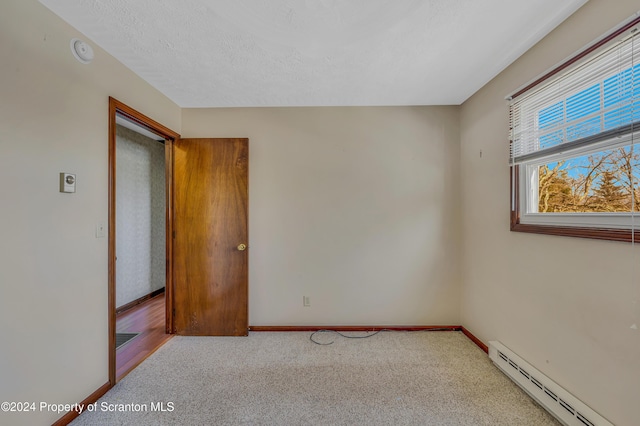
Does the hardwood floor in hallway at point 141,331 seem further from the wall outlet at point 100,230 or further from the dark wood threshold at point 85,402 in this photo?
the wall outlet at point 100,230

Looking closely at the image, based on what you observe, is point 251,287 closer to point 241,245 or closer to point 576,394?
point 241,245

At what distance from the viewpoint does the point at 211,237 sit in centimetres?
256

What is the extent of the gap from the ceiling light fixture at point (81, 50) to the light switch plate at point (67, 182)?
774mm

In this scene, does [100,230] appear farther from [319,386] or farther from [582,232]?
[582,232]

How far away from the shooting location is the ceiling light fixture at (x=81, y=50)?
152 centimetres

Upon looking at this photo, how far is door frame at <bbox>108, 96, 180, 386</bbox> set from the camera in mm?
1765

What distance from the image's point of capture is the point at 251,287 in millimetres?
2660

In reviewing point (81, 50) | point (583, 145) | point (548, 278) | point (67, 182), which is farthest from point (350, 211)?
point (81, 50)

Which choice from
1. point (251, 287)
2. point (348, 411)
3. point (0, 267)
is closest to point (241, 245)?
point (251, 287)

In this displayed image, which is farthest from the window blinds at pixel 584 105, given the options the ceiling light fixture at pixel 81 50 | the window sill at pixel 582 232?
the ceiling light fixture at pixel 81 50

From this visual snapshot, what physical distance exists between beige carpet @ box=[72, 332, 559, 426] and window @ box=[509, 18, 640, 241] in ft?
4.07

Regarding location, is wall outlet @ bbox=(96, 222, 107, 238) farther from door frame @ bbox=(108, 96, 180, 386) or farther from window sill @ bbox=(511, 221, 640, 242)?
window sill @ bbox=(511, 221, 640, 242)

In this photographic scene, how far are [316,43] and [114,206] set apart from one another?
6.02 ft

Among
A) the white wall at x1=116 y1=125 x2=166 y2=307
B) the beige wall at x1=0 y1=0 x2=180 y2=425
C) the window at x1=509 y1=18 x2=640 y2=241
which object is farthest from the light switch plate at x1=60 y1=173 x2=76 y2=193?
the window at x1=509 y1=18 x2=640 y2=241
